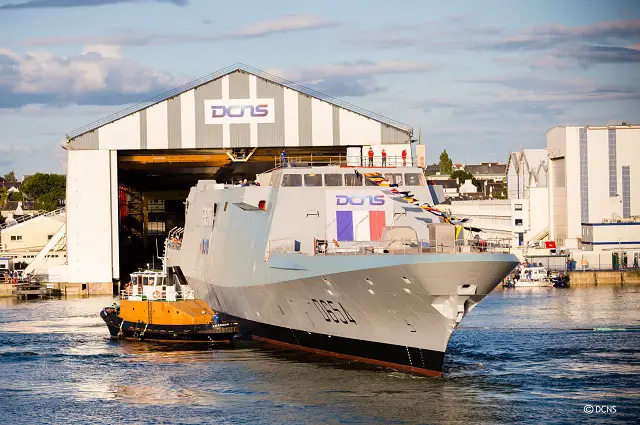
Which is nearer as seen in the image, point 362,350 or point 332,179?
point 362,350

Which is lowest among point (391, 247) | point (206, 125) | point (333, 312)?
point (333, 312)

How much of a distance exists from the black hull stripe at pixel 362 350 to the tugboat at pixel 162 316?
257 centimetres

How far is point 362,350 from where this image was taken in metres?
37.8

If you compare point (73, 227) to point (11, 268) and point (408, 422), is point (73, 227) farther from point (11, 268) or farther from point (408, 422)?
point (408, 422)

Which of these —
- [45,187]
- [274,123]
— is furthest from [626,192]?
[45,187]

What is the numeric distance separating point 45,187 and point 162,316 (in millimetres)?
135611

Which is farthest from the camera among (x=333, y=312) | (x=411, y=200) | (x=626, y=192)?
(x=626, y=192)

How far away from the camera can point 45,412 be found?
33.0 m

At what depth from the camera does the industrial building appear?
90625 mm

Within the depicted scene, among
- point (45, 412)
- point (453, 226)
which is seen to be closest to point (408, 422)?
point (453, 226)

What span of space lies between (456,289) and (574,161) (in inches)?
2357

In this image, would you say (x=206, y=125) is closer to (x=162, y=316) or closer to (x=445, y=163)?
(x=162, y=316)

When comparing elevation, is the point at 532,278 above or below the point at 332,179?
below

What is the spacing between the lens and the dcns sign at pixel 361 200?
4184 centimetres
